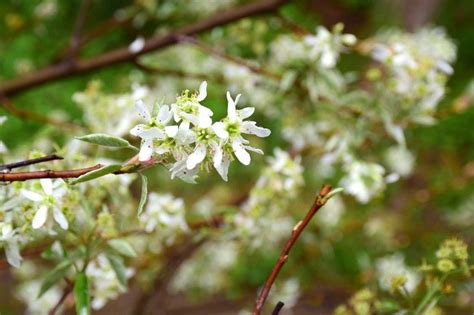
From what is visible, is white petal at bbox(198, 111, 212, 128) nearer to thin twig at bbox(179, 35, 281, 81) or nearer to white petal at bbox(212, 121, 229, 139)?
white petal at bbox(212, 121, 229, 139)

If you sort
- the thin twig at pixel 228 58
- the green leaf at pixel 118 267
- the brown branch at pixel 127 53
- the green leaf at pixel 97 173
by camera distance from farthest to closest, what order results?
the brown branch at pixel 127 53 < the thin twig at pixel 228 58 < the green leaf at pixel 118 267 < the green leaf at pixel 97 173

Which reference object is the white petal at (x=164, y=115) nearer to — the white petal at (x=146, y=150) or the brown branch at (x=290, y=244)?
the white petal at (x=146, y=150)

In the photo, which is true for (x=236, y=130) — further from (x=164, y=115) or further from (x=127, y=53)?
(x=127, y=53)

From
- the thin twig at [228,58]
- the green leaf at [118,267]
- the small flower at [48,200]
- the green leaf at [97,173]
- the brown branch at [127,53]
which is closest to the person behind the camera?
the green leaf at [97,173]

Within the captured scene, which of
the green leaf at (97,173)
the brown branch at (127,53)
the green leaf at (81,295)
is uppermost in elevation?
the brown branch at (127,53)

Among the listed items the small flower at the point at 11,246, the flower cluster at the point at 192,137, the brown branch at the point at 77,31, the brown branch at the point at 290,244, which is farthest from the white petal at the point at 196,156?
the brown branch at the point at 77,31

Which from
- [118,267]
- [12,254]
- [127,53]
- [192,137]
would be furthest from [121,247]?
[127,53]

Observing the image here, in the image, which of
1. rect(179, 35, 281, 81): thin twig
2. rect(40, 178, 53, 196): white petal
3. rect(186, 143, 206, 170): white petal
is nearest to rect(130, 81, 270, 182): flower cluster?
rect(186, 143, 206, 170): white petal

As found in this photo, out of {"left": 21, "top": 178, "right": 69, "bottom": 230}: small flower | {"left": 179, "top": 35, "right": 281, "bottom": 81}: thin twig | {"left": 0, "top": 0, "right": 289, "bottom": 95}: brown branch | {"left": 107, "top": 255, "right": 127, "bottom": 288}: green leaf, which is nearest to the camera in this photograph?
{"left": 21, "top": 178, "right": 69, "bottom": 230}: small flower
